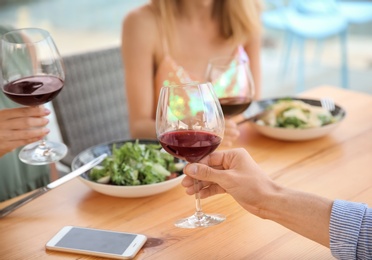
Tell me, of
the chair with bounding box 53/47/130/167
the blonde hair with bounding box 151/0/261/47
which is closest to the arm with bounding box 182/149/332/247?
the blonde hair with bounding box 151/0/261/47

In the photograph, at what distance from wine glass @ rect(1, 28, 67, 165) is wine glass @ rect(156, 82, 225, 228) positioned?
1.27ft

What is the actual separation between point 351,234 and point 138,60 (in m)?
1.27

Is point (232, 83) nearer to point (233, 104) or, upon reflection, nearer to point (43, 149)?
point (233, 104)

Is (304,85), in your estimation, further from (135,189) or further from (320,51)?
(135,189)

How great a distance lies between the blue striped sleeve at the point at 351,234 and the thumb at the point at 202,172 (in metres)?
0.24

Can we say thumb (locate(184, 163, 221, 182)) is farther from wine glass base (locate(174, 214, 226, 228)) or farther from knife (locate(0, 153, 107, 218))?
knife (locate(0, 153, 107, 218))

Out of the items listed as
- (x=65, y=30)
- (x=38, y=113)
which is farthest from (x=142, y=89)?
(x=65, y=30)

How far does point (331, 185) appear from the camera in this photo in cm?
146

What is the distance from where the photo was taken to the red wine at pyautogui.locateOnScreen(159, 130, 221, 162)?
1.14 m

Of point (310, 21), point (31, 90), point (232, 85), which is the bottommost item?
point (310, 21)

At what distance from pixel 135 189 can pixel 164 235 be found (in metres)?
0.18

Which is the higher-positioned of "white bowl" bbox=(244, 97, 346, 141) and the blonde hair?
the blonde hair

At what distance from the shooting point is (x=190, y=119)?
115 centimetres

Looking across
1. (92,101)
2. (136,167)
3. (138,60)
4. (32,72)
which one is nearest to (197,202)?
(136,167)
